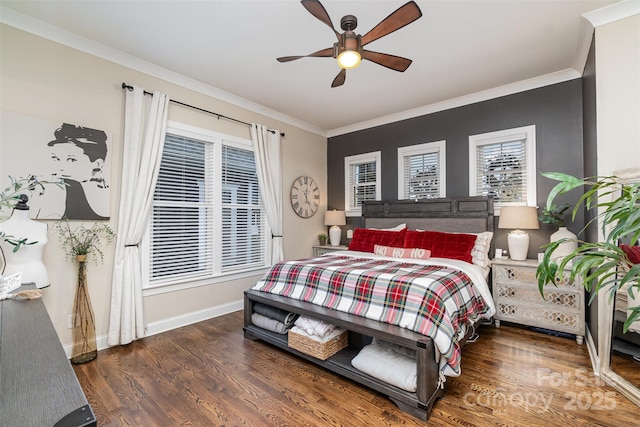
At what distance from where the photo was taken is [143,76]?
3258 millimetres

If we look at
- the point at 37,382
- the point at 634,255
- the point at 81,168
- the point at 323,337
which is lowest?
the point at 323,337

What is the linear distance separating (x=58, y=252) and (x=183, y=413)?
6.12ft

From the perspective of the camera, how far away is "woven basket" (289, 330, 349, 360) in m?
2.45

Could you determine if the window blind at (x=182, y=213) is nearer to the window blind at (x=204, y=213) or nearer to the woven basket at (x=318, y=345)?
the window blind at (x=204, y=213)

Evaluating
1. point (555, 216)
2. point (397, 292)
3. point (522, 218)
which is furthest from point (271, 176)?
point (555, 216)

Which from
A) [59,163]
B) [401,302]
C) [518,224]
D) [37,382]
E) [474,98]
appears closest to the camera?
[37,382]

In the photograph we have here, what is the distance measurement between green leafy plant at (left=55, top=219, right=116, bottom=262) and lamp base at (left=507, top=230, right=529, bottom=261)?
4.38 metres

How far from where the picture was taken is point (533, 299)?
3229 mm

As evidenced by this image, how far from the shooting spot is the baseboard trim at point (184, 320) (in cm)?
292

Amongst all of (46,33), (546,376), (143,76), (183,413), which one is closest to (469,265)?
(546,376)

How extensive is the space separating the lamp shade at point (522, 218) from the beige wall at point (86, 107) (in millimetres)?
3548

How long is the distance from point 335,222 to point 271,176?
1.41 meters

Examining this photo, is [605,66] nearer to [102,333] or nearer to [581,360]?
[581,360]

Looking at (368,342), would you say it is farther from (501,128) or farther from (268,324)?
(501,128)
